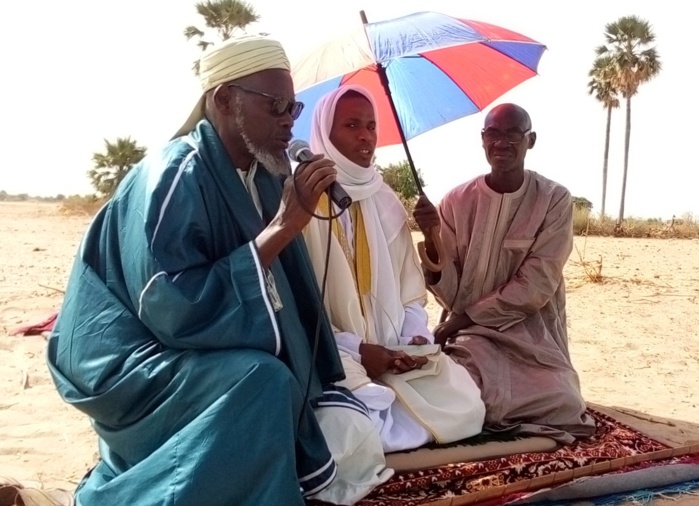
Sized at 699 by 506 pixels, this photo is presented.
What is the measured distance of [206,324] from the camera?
2.71 m

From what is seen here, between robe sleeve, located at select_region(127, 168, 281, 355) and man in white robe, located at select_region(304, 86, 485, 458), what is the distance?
84 cm

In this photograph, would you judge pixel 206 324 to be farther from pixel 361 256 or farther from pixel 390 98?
pixel 390 98

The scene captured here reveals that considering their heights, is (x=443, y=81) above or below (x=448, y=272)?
above

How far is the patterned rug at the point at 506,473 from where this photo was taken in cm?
320

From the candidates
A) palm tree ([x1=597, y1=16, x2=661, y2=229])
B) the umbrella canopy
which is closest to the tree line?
palm tree ([x1=597, y1=16, x2=661, y2=229])

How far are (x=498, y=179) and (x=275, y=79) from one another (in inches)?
72.5

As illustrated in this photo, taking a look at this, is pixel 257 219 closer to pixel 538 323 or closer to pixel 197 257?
pixel 197 257

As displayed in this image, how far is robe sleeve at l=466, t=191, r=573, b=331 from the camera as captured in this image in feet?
14.0

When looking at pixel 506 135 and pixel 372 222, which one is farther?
pixel 506 135

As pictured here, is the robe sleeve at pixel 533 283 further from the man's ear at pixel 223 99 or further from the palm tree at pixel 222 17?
the palm tree at pixel 222 17

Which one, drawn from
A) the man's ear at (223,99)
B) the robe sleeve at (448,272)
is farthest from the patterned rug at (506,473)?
the man's ear at (223,99)

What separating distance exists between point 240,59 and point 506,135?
1.81 metres

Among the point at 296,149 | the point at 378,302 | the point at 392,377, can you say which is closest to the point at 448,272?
the point at 378,302

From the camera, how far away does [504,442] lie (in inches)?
146
